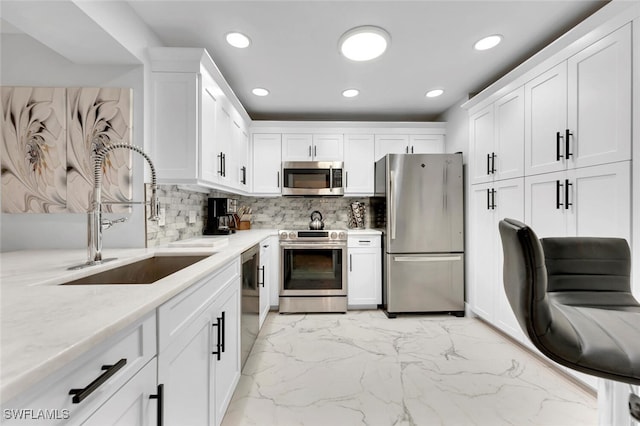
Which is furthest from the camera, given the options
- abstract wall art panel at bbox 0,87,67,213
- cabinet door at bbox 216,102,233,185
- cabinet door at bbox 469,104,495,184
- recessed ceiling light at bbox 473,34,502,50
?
cabinet door at bbox 469,104,495,184

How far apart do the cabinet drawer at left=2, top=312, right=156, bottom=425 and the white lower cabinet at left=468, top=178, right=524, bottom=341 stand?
2557 mm

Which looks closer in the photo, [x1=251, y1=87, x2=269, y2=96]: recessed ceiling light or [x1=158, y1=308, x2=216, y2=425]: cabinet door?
[x1=158, y1=308, x2=216, y2=425]: cabinet door

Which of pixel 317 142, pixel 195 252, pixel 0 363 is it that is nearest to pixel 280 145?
pixel 317 142

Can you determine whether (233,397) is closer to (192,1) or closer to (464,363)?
(464,363)

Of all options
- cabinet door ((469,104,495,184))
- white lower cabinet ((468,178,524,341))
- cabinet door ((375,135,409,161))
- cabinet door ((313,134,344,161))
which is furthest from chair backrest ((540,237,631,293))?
cabinet door ((313,134,344,161))

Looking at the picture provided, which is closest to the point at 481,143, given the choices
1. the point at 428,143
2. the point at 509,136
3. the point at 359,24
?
the point at 509,136

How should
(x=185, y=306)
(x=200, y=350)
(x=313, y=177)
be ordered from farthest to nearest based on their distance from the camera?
(x=313, y=177)
(x=200, y=350)
(x=185, y=306)

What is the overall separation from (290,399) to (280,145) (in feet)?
8.96

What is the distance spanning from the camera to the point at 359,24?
6.10ft

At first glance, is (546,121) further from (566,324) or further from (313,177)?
(313,177)

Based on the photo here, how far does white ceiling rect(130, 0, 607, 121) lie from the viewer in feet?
5.58

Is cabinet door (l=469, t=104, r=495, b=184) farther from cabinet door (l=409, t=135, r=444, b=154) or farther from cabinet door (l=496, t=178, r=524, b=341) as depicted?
cabinet door (l=409, t=135, r=444, b=154)

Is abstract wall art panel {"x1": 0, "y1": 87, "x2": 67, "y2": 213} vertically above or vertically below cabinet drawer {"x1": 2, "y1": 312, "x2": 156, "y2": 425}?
above

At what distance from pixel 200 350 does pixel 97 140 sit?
1.51 meters
